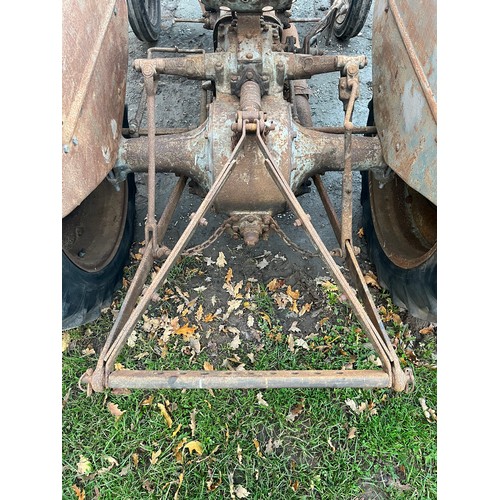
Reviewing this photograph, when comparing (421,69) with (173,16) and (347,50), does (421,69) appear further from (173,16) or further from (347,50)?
(173,16)

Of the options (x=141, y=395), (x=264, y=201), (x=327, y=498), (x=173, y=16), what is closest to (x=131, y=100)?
(x=173, y=16)

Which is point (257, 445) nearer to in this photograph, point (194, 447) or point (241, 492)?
point (241, 492)

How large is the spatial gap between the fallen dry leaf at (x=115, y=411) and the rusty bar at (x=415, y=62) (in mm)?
2258

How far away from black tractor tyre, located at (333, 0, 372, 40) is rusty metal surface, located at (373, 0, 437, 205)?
1.37m

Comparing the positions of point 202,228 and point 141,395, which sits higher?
point 202,228

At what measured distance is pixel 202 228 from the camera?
3.30m

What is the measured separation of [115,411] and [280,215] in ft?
5.40

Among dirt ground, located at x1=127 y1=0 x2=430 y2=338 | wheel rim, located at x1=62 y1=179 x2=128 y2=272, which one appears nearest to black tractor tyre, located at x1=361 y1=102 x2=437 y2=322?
dirt ground, located at x1=127 y1=0 x2=430 y2=338

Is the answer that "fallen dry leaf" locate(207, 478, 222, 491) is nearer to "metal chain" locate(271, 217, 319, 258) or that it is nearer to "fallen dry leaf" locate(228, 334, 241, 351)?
"fallen dry leaf" locate(228, 334, 241, 351)

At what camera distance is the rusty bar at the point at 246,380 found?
5.43 ft

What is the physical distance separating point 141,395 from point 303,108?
2.05m

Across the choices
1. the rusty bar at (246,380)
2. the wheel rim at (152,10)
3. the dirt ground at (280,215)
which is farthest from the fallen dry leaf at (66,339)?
the wheel rim at (152,10)

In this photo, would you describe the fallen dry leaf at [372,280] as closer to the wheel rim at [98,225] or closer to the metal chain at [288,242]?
the metal chain at [288,242]

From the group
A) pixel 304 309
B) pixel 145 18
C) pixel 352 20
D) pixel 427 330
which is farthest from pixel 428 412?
pixel 145 18
